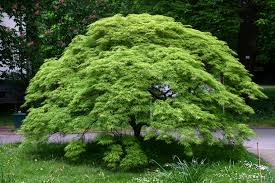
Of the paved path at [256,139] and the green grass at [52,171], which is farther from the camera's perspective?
the paved path at [256,139]

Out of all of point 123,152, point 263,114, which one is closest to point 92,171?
point 123,152

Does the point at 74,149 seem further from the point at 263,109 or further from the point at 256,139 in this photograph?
the point at 263,109

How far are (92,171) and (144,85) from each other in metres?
1.66

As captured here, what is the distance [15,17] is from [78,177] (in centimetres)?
1130

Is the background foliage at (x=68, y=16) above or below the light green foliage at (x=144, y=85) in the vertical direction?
above

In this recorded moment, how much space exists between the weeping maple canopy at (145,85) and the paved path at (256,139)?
87 cm

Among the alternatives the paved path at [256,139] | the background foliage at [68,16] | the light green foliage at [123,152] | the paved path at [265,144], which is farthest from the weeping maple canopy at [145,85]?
the background foliage at [68,16]

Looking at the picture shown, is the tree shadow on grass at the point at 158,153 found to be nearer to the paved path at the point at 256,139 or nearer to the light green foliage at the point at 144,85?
the paved path at the point at 256,139

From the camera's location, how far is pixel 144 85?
28.7 ft

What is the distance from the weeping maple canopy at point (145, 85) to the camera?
8531mm

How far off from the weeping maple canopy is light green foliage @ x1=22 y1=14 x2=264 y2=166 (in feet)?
0.05

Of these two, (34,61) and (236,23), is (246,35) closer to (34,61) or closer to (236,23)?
(236,23)

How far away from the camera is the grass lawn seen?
298 inches

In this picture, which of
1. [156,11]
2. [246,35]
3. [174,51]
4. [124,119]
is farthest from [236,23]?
[124,119]
